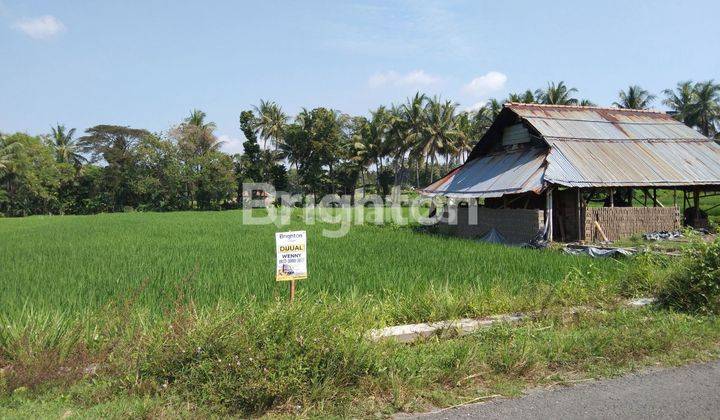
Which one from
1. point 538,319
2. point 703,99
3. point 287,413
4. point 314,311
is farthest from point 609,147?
point 703,99

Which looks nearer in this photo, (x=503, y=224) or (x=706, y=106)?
(x=503, y=224)

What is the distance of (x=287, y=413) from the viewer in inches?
133

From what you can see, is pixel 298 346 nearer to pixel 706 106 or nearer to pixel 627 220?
pixel 627 220

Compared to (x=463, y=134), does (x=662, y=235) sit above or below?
below

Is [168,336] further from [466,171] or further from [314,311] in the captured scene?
[466,171]

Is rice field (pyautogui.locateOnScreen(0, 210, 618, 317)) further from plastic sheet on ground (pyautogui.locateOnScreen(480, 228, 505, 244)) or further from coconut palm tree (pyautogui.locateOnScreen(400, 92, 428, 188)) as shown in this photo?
coconut palm tree (pyautogui.locateOnScreen(400, 92, 428, 188))

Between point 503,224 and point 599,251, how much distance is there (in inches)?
172

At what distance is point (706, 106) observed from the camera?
138 ft

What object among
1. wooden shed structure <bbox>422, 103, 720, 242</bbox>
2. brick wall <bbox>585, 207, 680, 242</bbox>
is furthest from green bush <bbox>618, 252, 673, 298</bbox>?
brick wall <bbox>585, 207, 680, 242</bbox>

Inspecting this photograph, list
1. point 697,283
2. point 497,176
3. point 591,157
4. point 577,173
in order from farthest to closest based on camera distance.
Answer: point 497,176
point 591,157
point 577,173
point 697,283

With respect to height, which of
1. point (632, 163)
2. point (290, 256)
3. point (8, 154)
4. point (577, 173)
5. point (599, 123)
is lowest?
point (290, 256)

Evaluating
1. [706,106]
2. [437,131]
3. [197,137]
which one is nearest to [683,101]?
[706,106]

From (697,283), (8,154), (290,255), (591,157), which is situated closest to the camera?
(290,255)

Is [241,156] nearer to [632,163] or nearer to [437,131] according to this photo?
[437,131]
